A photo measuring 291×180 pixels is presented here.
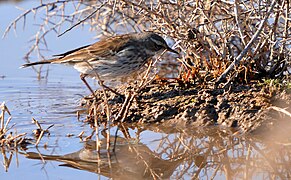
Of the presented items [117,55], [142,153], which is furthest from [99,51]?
[142,153]

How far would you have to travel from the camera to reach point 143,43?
25.7 feet

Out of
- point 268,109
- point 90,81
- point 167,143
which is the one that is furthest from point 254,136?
point 90,81

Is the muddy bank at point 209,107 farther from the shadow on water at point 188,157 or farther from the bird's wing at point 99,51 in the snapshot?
the bird's wing at point 99,51

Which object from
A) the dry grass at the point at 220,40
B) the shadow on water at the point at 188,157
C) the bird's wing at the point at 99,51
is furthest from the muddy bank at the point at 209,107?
the bird's wing at the point at 99,51

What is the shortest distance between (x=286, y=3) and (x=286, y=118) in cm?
125

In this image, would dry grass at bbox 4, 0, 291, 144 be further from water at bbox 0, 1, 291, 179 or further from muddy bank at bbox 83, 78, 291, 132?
water at bbox 0, 1, 291, 179

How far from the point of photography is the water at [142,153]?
224 inches

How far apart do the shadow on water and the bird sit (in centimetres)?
119

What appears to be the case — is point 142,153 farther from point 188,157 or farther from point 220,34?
point 220,34

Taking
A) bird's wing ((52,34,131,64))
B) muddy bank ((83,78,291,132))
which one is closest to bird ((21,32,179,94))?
bird's wing ((52,34,131,64))

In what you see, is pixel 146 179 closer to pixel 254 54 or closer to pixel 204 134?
pixel 204 134

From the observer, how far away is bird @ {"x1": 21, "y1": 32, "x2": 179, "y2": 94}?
25.4 ft

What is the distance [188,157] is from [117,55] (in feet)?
6.47

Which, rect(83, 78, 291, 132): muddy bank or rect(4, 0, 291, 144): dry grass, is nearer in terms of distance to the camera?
rect(83, 78, 291, 132): muddy bank
